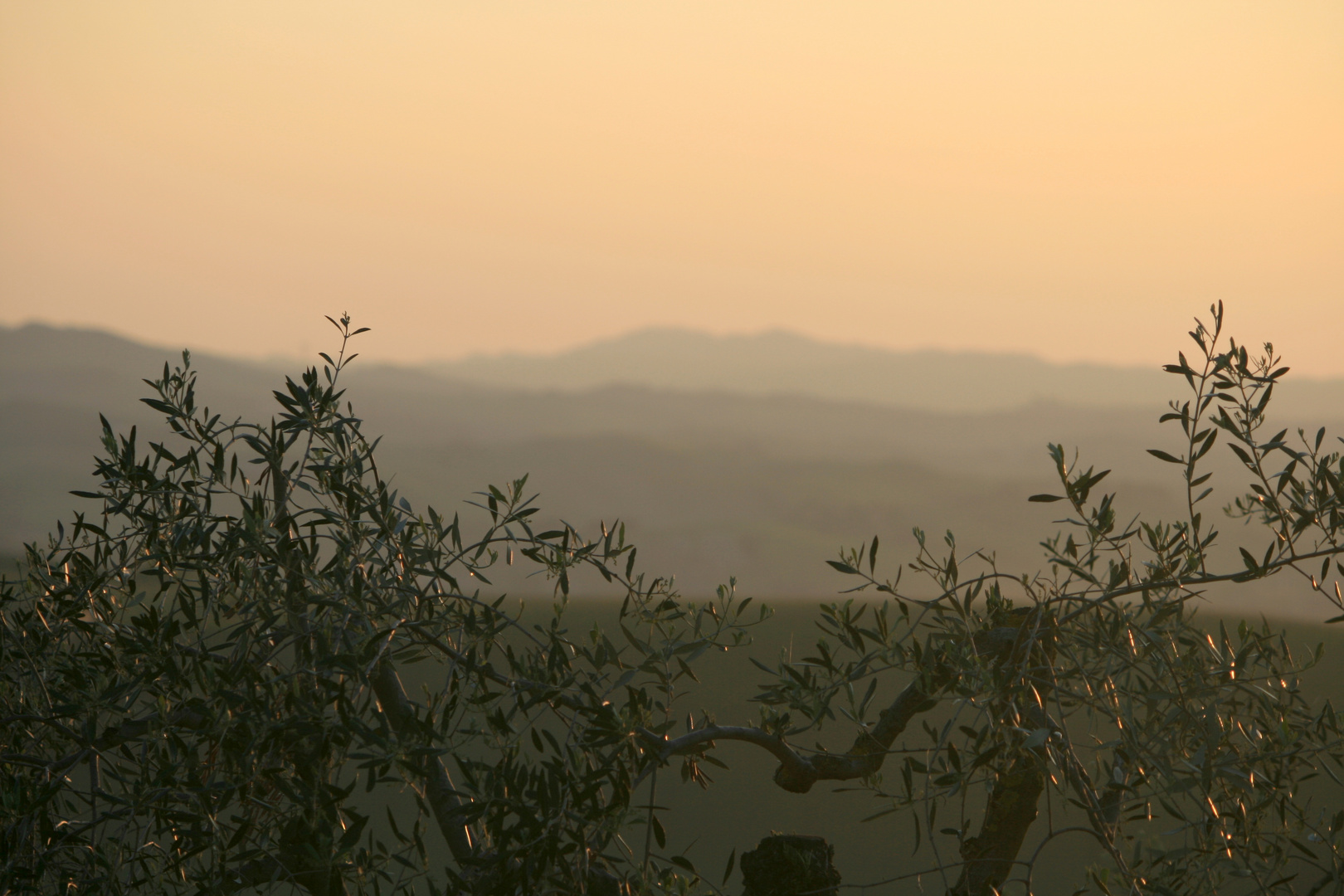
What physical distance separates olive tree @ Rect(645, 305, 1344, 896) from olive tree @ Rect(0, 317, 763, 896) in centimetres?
34

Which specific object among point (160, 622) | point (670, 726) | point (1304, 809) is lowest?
point (1304, 809)

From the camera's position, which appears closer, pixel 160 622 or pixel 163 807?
pixel 163 807

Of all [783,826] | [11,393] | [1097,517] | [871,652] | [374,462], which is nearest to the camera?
[1097,517]

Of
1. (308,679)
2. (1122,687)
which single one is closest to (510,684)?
(308,679)

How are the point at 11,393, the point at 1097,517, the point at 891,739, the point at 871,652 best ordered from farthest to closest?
the point at 11,393
the point at 891,739
the point at 871,652
the point at 1097,517

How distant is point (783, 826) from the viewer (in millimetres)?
6336

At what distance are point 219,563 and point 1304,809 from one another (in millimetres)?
3294

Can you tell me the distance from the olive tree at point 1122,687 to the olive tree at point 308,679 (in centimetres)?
34

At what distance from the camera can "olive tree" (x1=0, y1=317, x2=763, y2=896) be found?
8.21ft

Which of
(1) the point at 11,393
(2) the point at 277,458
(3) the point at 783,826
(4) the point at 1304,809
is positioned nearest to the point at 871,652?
(4) the point at 1304,809

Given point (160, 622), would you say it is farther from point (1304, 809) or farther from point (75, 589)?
point (1304, 809)

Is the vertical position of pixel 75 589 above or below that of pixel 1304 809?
above

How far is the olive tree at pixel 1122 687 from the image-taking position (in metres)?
A: 2.64

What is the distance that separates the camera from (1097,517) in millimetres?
2727
